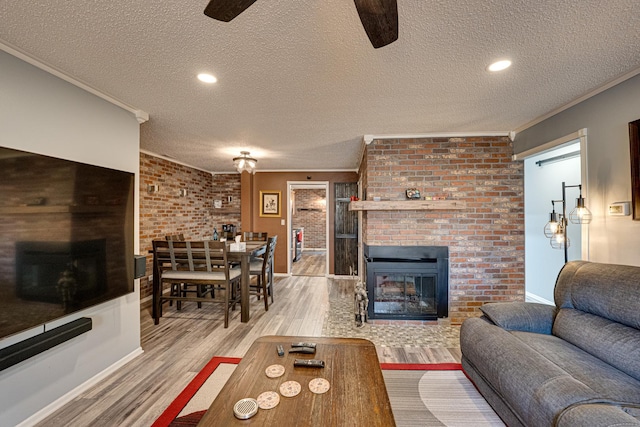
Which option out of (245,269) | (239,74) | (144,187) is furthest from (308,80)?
(144,187)

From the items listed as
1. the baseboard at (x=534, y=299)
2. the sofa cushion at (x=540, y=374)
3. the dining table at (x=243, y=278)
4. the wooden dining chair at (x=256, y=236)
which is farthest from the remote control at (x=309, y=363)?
the baseboard at (x=534, y=299)

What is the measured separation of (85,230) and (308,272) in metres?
4.57

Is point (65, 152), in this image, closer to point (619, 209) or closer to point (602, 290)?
point (602, 290)

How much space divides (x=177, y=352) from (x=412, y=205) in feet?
9.35

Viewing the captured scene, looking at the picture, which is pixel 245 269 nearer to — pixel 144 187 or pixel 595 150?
pixel 144 187

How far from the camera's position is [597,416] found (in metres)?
1.03

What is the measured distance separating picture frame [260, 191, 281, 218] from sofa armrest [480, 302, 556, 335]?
4.33 metres

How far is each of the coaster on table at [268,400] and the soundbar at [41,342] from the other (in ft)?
4.68

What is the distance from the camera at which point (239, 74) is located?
1.84 m

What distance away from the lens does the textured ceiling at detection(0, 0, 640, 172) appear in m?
1.29

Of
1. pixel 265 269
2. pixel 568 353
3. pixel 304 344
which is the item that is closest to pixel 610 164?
pixel 568 353

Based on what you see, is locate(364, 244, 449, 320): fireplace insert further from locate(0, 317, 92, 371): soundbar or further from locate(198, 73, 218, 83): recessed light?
locate(0, 317, 92, 371): soundbar

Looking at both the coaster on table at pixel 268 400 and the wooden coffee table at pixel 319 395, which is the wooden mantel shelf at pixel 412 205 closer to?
the wooden coffee table at pixel 319 395

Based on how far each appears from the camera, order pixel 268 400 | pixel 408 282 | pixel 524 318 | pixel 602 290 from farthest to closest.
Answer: pixel 408 282 < pixel 524 318 < pixel 602 290 < pixel 268 400
